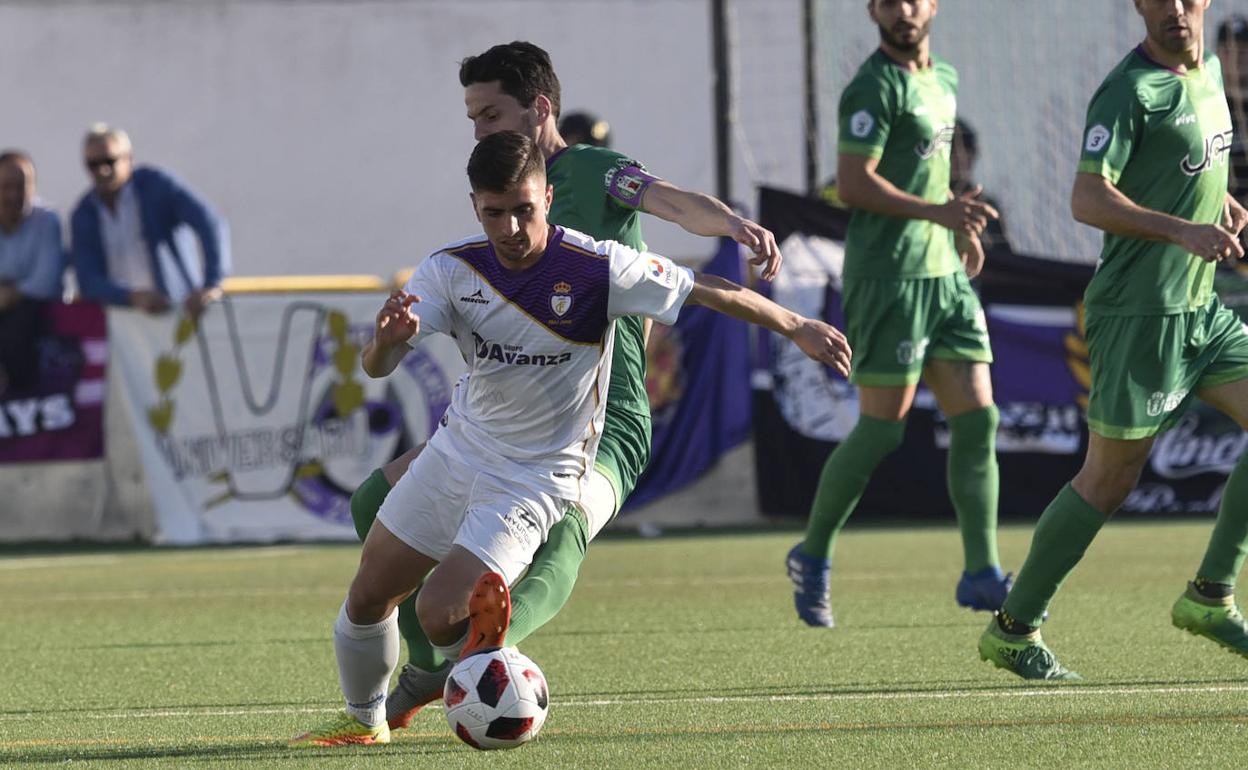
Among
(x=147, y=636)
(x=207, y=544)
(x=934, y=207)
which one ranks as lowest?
(x=207, y=544)

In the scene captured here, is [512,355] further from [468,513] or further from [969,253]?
[969,253]

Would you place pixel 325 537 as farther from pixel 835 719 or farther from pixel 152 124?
pixel 152 124

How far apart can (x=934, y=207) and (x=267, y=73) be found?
14747 millimetres

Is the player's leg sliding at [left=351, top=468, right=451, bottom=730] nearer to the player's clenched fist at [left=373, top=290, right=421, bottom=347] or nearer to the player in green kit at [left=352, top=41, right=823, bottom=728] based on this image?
the player in green kit at [left=352, top=41, right=823, bottom=728]

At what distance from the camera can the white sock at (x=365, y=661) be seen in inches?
206

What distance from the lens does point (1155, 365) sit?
5973 mm

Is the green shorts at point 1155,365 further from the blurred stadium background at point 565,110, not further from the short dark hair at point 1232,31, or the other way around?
the short dark hair at point 1232,31

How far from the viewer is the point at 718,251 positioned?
12.6 metres

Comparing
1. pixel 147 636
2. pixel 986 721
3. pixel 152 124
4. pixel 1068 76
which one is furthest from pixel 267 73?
pixel 986 721

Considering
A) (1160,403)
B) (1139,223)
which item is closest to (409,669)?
(1160,403)

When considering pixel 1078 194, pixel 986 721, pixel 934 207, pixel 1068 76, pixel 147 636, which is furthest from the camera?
pixel 1068 76

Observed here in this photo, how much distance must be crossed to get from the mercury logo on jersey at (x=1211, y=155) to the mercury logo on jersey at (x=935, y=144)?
62.3 inches

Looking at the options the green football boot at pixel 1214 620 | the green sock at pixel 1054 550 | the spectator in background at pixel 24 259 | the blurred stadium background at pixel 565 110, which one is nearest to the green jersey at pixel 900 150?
the green sock at pixel 1054 550

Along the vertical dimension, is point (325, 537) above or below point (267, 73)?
below
